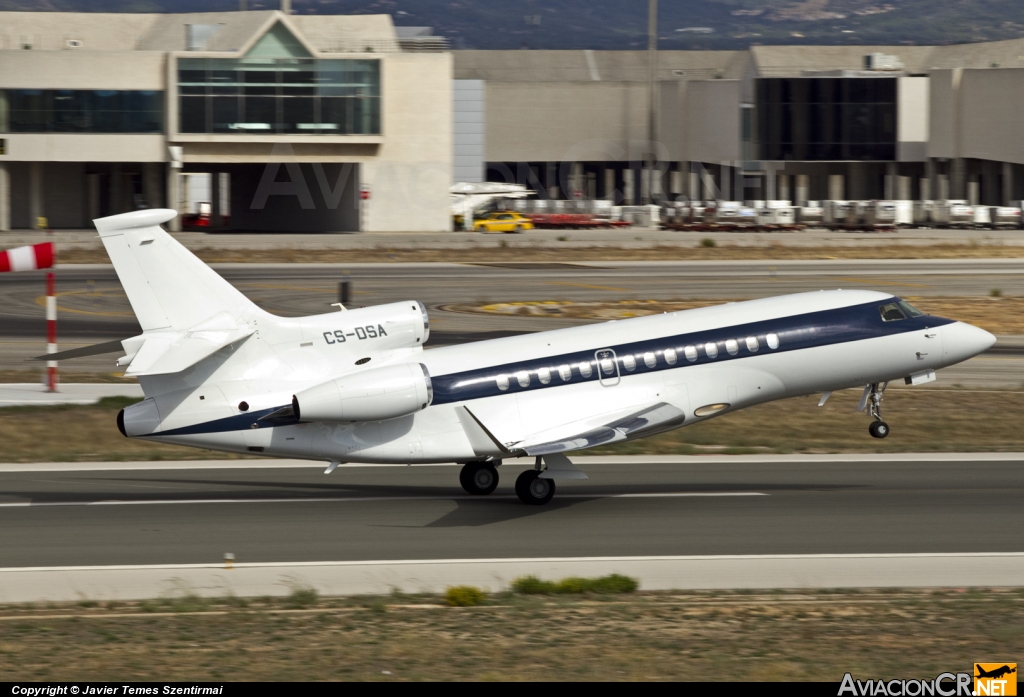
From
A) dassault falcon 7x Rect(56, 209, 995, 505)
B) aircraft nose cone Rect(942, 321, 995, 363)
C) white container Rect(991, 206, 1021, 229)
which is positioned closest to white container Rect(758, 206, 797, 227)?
white container Rect(991, 206, 1021, 229)

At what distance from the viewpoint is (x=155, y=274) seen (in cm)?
2003

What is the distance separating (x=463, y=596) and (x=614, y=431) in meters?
5.95

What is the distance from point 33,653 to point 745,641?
791cm

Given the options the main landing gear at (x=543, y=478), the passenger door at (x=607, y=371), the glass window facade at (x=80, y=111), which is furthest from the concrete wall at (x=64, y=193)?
the passenger door at (x=607, y=371)

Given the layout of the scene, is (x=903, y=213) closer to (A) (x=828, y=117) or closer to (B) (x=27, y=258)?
(A) (x=828, y=117)

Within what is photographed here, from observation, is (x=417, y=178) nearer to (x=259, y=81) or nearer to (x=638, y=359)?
(x=259, y=81)

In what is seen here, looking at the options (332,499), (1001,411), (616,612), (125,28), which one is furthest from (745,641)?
(125,28)

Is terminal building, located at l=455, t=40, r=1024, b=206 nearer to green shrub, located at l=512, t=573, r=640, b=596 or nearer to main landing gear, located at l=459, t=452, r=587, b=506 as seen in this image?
main landing gear, located at l=459, t=452, r=587, b=506

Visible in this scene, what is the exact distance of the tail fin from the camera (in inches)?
783

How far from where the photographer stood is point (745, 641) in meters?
13.9

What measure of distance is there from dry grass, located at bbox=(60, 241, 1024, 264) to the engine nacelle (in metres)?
48.9

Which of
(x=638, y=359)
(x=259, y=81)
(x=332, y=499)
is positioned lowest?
(x=332, y=499)

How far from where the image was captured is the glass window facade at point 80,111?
8462 centimetres

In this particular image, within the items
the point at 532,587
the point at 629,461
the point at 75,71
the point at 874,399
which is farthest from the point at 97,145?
the point at 532,587
